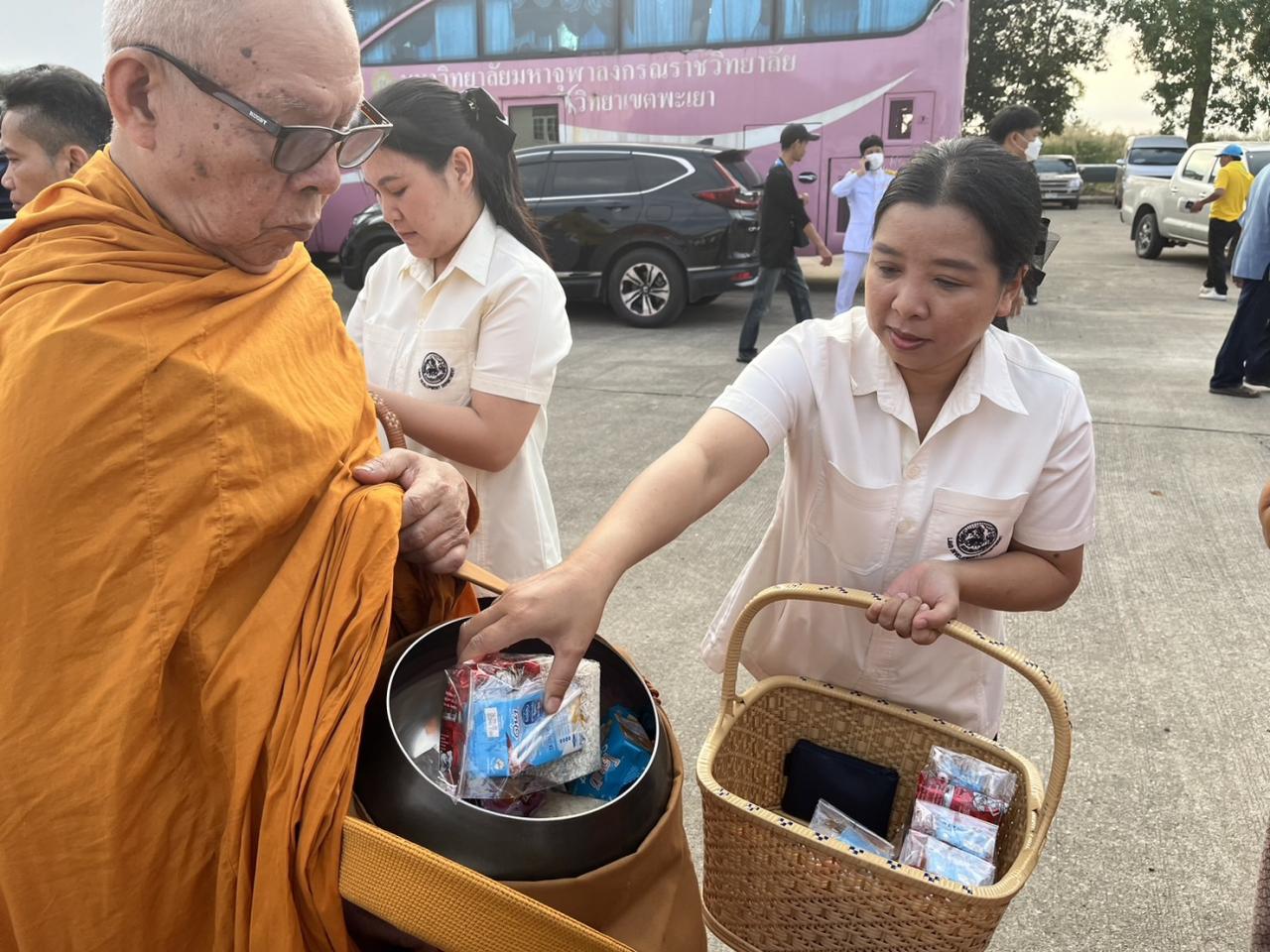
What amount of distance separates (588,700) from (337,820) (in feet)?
0.97

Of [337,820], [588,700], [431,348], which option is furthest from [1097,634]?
[337,820]

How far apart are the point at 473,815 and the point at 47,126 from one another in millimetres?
2460

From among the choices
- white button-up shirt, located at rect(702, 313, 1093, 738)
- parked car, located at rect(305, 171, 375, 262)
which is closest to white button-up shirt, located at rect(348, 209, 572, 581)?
white button-up shirt, located at rect(702, 313, 1093, 738)

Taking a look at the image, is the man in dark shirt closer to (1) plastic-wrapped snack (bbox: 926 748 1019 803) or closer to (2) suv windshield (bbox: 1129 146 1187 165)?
(1) plastic-wrapped snack (bbox: 926 748 1019 803)

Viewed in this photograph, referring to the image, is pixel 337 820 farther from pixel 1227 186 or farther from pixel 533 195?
pixel 1227 186

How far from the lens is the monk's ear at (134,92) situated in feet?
3.33

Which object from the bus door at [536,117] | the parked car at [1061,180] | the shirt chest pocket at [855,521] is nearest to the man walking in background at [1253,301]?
the shirt chest pocket at [855,521]

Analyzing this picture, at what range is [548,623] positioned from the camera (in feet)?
3.58

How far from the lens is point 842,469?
1534 mm

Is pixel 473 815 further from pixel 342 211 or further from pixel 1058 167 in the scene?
pixel 1058 167

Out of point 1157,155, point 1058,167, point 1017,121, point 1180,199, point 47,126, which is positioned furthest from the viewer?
point 1058,167

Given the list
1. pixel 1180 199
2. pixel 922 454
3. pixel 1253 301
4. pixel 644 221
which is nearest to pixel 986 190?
pixel 922 454

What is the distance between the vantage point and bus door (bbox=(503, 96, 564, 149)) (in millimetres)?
10969

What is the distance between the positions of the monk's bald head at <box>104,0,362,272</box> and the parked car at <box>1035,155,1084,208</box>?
88.2 ft
